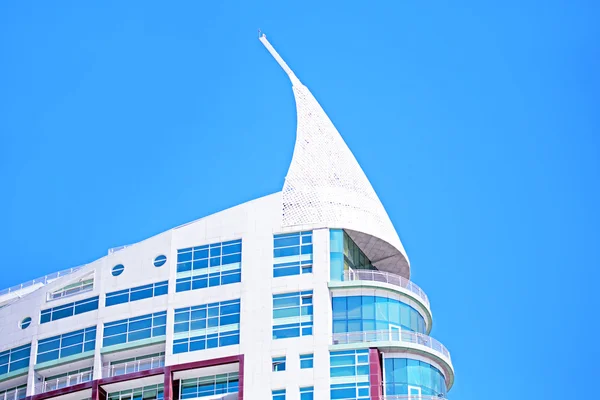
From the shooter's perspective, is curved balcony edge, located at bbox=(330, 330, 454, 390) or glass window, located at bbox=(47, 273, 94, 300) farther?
glass window, located at bbox=(47, 273, 94, 300)

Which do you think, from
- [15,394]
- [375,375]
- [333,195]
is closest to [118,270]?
[15,394]

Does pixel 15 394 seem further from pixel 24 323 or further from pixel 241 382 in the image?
pixel 241 382

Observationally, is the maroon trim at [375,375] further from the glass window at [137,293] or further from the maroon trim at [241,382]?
the glass window at [137,293]

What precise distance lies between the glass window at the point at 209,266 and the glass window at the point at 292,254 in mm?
2555

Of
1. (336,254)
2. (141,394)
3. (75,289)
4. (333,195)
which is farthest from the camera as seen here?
(75,289)

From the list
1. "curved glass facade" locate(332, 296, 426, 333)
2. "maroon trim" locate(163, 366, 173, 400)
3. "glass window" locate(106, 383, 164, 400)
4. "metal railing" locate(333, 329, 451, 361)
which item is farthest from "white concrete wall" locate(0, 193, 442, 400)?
"glass window" locate(106, 383, 164, 400)

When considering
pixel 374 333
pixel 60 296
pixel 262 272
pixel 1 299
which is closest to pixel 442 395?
pixel 374 333

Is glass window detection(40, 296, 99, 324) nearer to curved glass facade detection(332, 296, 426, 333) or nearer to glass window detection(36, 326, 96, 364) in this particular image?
glass window detection(36, 326, 96, 364)

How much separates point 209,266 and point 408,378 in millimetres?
15231

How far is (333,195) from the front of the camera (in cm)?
10194

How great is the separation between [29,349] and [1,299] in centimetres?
1136

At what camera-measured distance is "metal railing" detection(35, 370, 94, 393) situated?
102 m

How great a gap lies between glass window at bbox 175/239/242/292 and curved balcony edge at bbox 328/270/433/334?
690 cm

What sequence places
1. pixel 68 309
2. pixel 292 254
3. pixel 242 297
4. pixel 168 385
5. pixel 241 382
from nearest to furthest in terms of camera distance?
pixel 241 382, pixel 168 385, pixel 242 297, pixel 292 254, pixel 68 309
